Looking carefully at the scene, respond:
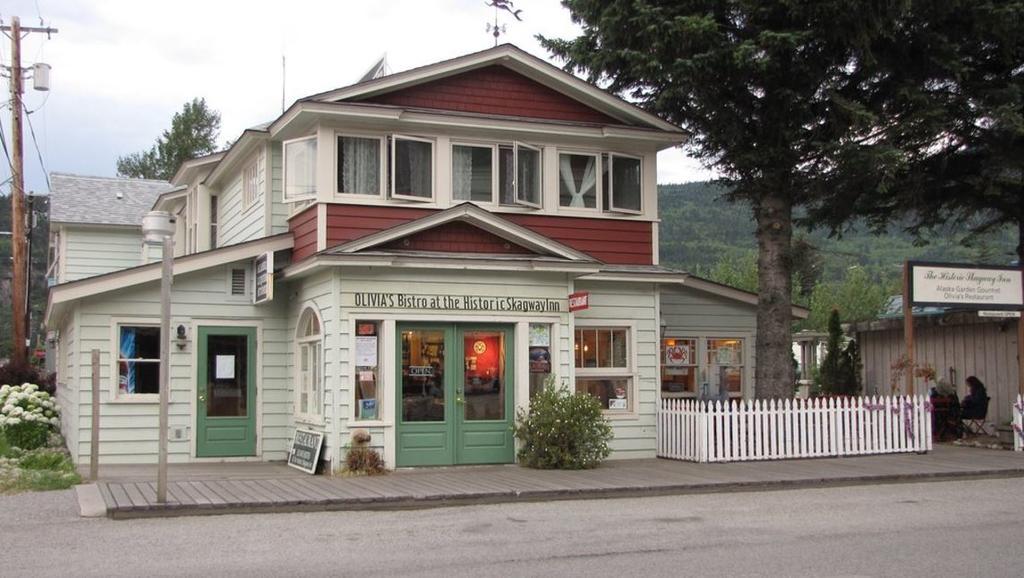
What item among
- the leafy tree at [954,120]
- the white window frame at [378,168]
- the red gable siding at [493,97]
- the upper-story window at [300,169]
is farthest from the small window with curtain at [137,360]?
the leafy tree at [954,120]

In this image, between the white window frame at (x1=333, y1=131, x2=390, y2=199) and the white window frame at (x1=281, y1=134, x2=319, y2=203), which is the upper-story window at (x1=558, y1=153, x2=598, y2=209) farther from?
the white window frame at (x1=281, y1=134, x2=319, y2=203)

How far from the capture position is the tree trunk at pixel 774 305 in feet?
64.1

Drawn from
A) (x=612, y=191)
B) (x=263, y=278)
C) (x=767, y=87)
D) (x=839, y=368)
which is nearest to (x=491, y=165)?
(x=612, y=191)

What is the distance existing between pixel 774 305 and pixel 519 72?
242 inches

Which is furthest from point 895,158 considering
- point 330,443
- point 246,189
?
point 246,189

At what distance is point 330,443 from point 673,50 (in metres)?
8.65

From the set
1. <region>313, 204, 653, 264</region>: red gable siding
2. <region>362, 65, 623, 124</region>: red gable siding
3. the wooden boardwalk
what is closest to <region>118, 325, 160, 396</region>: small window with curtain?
the wooden boardwalk

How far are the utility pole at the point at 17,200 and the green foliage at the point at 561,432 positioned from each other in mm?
15337

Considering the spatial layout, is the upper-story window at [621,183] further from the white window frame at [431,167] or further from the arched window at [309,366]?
the arched window at [309,366]

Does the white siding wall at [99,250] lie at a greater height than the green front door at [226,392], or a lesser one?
greater

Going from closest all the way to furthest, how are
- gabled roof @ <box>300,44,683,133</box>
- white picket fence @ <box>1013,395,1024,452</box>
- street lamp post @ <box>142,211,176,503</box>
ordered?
street lamp post @ <box>142,211,176,503</box> < gabled roof @ <box>300,44,683,133</box> < white picket fence @ <box>1013,395,1024,452</box>

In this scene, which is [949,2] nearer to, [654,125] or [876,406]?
[654,125]

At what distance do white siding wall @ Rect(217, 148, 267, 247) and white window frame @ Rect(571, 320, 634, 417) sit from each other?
5.81 metres

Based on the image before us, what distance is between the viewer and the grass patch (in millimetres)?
13959
